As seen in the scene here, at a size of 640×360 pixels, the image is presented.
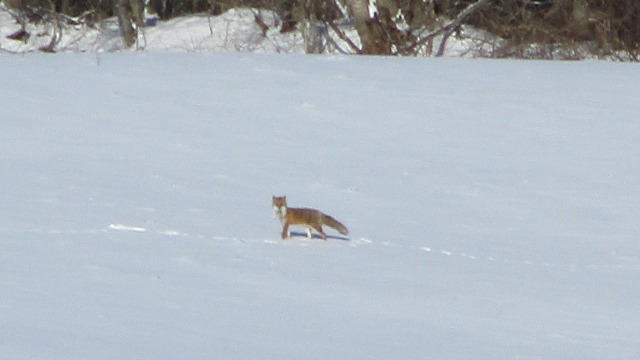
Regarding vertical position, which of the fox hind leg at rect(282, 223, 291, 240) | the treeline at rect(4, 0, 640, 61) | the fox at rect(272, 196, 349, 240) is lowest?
the treeline at rect(4, 0, 640, 61)

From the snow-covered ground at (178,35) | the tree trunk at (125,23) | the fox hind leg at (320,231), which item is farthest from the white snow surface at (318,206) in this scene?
the tree trunk at (125,23)

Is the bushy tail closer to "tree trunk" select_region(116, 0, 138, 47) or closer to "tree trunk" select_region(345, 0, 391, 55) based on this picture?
"tree trunk" select_region(345, 0, 391, 55)

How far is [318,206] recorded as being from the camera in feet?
28.7

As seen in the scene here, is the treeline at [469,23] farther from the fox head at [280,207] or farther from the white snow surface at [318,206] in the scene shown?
the fox head at [280,207]

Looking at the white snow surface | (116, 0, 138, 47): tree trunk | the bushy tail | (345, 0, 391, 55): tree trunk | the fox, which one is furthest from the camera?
(116, 0, 138, 47): tree trunk

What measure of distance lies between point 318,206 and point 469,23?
16578 mm

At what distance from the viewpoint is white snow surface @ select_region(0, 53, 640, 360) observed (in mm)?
5586

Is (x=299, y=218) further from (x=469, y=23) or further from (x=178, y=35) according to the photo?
(x=178, y=35)

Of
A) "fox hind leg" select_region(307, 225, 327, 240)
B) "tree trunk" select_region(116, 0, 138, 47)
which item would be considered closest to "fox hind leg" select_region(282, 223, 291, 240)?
"fox hind leg" select_region(307, 225, 327, 240)

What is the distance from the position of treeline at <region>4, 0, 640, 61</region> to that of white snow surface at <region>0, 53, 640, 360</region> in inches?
190

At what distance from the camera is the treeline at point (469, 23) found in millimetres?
18672

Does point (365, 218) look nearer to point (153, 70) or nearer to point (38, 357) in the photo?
point (38, 357)

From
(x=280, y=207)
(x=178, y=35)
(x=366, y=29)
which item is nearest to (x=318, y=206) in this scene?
(x=280, y=207)

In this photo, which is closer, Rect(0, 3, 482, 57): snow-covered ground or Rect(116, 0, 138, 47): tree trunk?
Rect(0, 3, 482, 57): snow-covered ground
